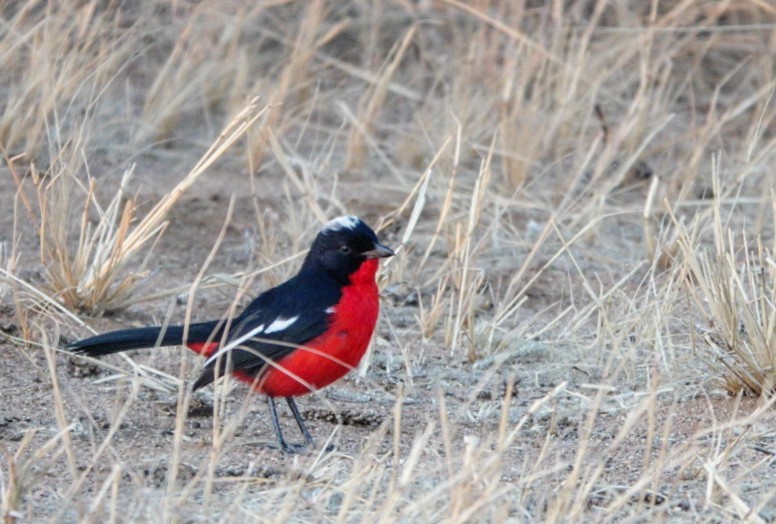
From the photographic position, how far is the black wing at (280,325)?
424cm

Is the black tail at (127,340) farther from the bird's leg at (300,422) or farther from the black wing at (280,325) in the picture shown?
the bird's leg at (300,422)

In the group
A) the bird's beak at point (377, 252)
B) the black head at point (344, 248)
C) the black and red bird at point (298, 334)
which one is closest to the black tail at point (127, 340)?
the black and red bird at point (298, 334)

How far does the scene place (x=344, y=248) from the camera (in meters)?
4.53

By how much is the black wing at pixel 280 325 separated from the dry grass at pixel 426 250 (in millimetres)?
170

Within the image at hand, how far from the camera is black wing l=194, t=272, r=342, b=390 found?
4238mm

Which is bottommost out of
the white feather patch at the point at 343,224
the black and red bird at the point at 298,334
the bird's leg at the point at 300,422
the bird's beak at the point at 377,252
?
the bird's leg at the point at 300,422

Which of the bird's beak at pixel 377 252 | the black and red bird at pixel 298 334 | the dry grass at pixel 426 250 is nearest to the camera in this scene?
the dry grass at pixel 426 250

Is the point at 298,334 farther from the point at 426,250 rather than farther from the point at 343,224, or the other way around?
the point at 426,250

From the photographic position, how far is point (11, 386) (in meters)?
4.48

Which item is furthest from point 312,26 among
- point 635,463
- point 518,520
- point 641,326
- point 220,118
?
point 518,520

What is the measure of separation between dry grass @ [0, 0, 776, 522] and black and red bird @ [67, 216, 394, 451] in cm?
13

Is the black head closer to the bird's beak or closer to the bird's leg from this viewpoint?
the bird's beak

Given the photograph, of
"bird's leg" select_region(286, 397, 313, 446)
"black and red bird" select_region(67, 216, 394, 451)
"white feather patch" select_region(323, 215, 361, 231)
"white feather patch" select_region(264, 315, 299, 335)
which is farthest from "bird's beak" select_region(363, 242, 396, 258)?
"bird's leg" select_region(286, 397, 313, 446)

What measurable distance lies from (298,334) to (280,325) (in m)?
0.09
